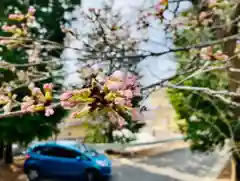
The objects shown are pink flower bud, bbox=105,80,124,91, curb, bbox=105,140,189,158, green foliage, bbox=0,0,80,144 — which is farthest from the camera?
curb, bbox=105,140,189,158

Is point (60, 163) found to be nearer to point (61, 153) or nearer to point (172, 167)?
point (61, 153)

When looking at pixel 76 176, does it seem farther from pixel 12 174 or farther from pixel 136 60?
pixel 136 60

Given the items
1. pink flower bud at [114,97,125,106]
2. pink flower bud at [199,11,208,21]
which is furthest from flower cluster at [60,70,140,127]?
pink flower bud at [199,11,208,21]

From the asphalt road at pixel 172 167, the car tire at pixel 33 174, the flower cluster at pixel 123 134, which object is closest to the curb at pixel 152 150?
the asphalt road at pixel 172 167

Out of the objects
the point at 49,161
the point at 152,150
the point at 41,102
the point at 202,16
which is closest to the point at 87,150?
the point at 49,161

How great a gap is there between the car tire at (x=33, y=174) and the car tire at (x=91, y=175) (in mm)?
198

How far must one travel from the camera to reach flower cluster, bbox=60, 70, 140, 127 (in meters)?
0.30

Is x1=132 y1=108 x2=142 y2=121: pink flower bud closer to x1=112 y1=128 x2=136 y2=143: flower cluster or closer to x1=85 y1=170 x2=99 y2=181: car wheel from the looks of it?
x1=112 y1=128 x2=136 y2=143: flower cluster

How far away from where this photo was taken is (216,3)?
1.01 meters

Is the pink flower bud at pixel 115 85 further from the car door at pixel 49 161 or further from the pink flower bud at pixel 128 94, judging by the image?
the car door at pixel 49 161

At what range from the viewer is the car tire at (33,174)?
57.9 inches

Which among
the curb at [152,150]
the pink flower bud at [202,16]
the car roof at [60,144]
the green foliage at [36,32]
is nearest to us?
the pink flower bud at [202,16]

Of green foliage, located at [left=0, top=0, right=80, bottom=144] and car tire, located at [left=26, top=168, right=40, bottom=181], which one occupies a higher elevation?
green foliage, located at [left=0, top=0, right=80, bottom=144]

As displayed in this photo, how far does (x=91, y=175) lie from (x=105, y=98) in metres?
1.25
